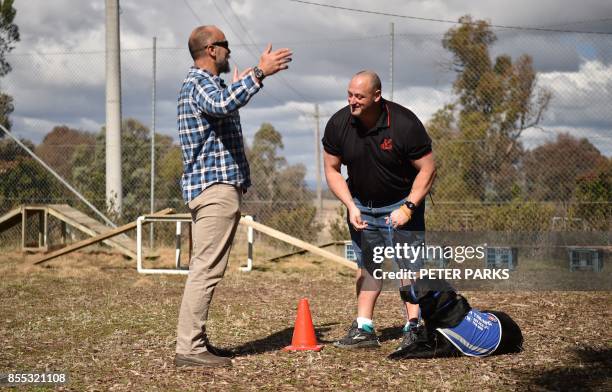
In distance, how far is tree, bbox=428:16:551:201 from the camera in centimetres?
1324

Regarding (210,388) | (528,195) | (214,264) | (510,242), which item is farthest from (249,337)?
(528,195)

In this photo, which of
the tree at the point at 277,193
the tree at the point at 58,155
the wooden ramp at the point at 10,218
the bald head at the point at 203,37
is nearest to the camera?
the bald head at the point at 203,37

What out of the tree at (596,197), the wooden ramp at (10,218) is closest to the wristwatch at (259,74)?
the wooden ramp at (10,218)

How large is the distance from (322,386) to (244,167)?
1.58 meters

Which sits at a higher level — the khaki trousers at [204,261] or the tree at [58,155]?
the tree at [58,155]

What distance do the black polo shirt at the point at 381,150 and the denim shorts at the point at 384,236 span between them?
2.3 inches

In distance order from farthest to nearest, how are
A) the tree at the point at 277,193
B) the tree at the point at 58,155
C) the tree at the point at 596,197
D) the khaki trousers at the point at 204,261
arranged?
the tree at the point at 58,155
the tree at the point at 277,193
the tree at the point at 596,197
the khaki trousers at the point at 204,261

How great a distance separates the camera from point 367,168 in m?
5.59

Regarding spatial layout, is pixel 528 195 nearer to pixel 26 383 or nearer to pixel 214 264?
A: pixel 214 264

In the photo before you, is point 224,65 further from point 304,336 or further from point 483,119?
point 483,119

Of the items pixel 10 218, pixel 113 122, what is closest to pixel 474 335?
pixel 10 218

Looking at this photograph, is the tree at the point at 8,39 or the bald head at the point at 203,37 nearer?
the bald head at the point at 203,37

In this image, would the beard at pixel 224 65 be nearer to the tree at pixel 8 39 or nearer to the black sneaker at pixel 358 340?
the black sneaker at pixel 358 340

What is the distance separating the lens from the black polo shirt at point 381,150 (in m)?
5.48
